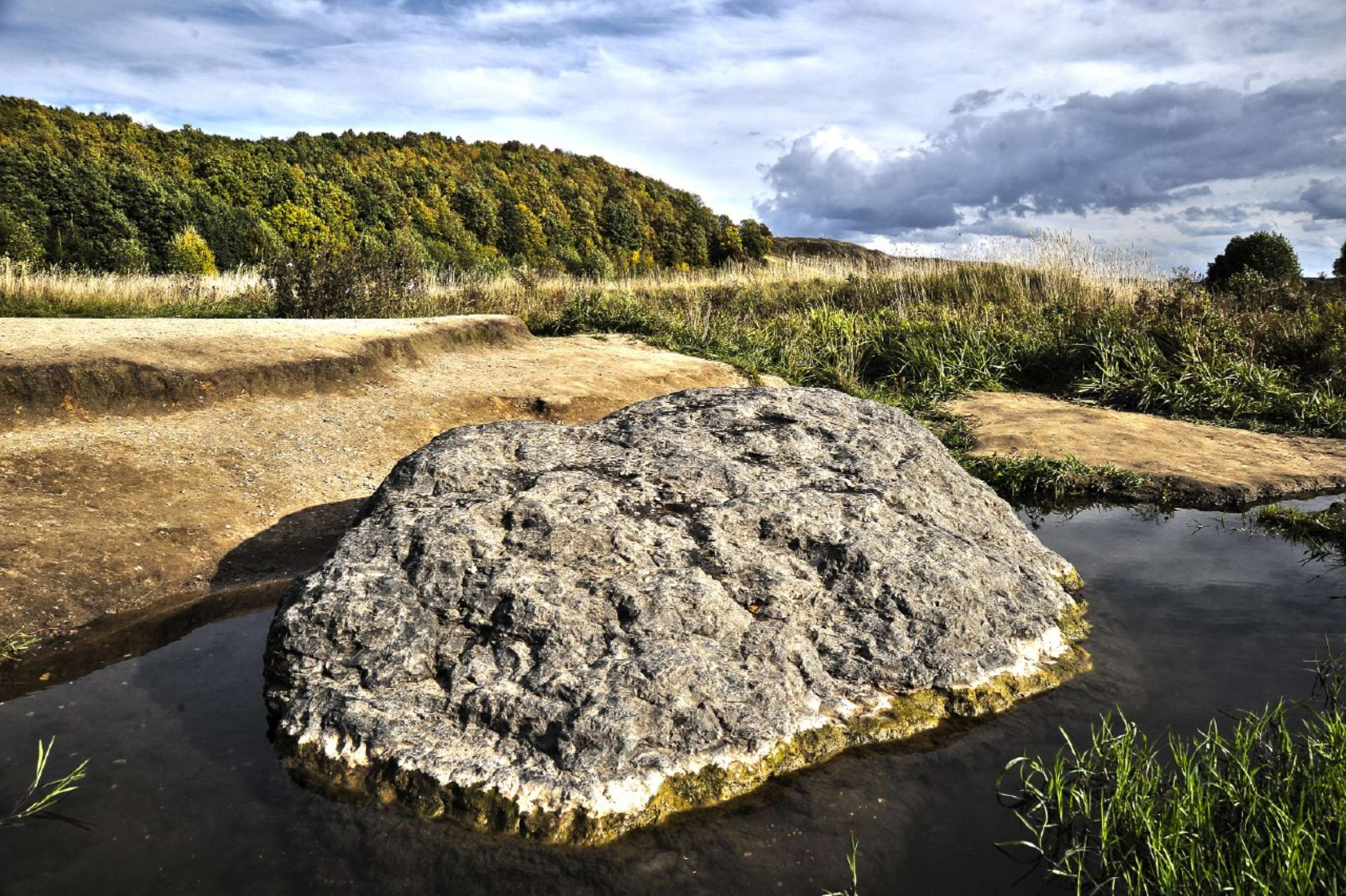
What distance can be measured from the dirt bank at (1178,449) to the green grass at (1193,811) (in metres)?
3.86

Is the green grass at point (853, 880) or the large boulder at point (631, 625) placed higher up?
the large boulder at point (631, 625)

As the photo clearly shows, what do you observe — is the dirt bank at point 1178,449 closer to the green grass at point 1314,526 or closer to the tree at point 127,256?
the green grass at point 1314,526

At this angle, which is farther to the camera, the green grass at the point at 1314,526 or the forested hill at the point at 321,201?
the forested hill at the point at 321,201

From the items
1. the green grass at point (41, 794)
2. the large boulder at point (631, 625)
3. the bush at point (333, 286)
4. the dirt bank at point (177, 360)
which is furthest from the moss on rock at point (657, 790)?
the bush at point (333, 286)

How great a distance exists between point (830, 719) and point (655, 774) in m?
0.71

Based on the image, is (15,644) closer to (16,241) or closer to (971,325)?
(971,325)

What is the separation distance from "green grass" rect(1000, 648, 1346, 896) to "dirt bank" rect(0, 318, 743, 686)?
12.2 ft

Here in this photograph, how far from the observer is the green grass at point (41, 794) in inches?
110

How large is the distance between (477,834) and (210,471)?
4.18 meters

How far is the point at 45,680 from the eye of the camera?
12.2ft

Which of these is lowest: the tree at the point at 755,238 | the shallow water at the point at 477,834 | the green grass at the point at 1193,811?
the shallow water at the point at 477,834

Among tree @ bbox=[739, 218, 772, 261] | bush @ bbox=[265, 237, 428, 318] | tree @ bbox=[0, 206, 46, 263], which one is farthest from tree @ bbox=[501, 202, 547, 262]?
bush @ bbox=[265, 237, 428, 318]

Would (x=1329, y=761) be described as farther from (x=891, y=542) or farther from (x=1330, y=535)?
(x=1330, y=535)

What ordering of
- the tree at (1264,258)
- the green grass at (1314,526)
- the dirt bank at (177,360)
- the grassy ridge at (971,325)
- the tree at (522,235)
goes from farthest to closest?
1. the tree at (522,235)
2. the tree at (1264,258)
3. the grassy ridge at (971,325)
4. the dirt bank at (177,360)
5. the green grass at (1314,526)
